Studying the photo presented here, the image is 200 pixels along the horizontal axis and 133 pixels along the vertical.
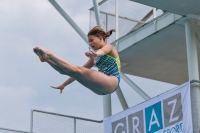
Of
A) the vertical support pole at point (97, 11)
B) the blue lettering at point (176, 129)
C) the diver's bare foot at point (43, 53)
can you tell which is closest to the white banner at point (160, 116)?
the blue lettering at point (176, 129)

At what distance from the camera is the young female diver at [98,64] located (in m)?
9.56

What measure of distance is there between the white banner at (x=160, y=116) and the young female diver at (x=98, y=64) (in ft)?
18.7

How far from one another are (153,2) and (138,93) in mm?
5075

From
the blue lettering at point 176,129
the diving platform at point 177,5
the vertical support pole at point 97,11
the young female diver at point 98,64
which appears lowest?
the young female diver at point 98,64

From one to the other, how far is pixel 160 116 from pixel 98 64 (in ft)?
21.9

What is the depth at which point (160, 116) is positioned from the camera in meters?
17.0

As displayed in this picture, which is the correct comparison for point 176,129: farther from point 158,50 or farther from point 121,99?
point 121,99

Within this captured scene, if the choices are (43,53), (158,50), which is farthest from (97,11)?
(43,53)

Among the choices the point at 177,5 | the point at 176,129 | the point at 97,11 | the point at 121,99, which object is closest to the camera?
the point at 177,5

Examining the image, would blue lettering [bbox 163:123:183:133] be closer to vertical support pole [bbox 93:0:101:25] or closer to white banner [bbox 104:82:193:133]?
white banner [bbox 104:82:193:133]

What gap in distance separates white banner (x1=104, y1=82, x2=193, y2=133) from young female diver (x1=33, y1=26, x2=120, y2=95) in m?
5.70

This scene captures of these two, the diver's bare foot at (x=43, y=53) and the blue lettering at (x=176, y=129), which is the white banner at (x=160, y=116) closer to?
the blue lettering at (x=176, y=129)

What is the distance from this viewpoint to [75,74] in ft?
32.3

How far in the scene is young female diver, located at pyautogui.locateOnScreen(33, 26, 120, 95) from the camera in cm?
956
